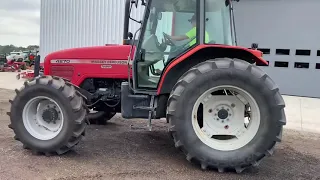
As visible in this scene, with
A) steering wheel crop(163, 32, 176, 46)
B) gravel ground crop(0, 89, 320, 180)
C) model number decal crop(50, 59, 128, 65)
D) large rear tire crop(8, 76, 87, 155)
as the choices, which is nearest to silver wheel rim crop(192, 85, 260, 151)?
gravel ground crop(0, 89, 320, 180)

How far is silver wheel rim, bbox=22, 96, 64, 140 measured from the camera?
14.7 feet

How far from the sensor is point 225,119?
4.20 metres

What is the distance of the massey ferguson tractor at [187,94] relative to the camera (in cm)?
392

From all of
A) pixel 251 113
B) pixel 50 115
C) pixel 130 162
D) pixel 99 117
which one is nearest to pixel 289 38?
pixel 99 117

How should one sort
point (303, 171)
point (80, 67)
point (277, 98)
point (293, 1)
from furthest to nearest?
point (293, 1) → point (80, 67) → point (303, 171) → point (277, 98)

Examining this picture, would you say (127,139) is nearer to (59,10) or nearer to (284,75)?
(284,75)

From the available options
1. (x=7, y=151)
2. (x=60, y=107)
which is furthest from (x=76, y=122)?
(x=7, y=151)

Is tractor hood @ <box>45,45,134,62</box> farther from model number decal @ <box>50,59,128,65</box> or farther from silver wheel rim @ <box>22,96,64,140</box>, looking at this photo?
silver wheel rim @ <box>22,96,64,140</box>

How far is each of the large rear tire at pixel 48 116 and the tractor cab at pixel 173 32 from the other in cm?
85

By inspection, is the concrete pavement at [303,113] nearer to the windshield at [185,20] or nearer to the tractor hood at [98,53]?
the windshield at [185,20]

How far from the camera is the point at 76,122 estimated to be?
426cm

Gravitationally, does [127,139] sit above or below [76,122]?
below

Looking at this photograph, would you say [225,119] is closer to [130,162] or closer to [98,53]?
[130,162]

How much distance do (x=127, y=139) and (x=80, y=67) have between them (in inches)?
49.8
